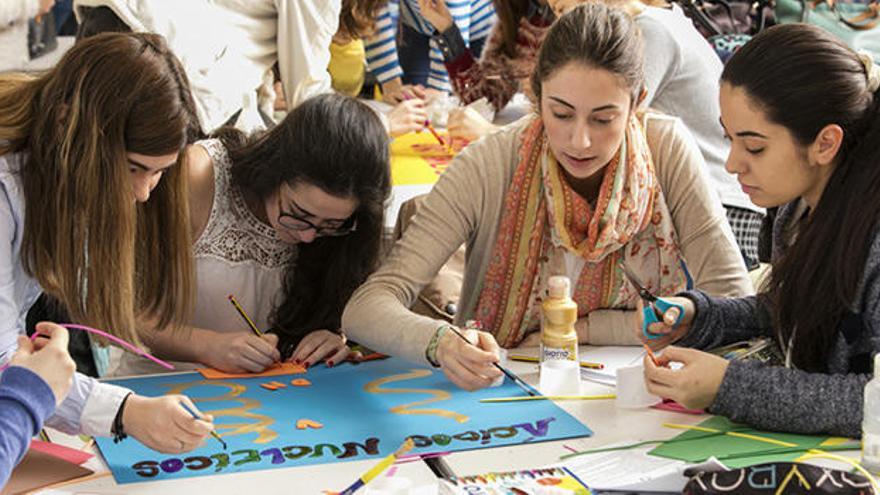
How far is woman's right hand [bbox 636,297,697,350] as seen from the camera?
75.3 inches

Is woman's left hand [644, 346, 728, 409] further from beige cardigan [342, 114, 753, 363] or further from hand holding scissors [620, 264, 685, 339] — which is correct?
beige cardigan [342, 114, 753, 363]

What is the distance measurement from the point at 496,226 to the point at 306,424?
0.66 meters

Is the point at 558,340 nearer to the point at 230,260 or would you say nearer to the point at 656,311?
the point at 656,311

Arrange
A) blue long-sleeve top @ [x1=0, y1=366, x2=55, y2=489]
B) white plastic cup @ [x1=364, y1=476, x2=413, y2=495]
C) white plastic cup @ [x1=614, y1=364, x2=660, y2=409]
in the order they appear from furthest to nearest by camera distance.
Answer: white plastic cup @ [x1=614, y1=364, x2=660, y2=409], white plastic cup @ [x1=364, y1=476, x2=413, y2=495], blue long-sleeve top @ [x1=0, y1=366, x2=55, y2=489]

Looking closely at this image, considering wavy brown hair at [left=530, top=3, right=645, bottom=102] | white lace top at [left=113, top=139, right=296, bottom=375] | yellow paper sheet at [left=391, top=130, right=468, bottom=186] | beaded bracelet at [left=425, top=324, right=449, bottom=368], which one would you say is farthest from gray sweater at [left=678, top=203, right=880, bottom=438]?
yellow paper sheet at [left=391, top=130, right=468, bottom=186]

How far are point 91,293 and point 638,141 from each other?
102cm

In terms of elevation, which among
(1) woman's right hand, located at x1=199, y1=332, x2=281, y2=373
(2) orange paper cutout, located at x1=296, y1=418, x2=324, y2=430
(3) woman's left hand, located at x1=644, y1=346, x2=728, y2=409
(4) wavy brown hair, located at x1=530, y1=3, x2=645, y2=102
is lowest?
(1) woman's right hand, located at x1=199, y1=332, x2=281, y2=373

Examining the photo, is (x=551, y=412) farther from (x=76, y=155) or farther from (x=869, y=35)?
(x=869, y=35)

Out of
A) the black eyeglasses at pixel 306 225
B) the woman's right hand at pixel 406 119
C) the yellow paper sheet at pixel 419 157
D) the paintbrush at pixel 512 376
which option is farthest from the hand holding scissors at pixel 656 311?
the woman's right hand at pixel 406 119

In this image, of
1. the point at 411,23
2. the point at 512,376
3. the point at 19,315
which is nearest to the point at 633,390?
the point at 512,376

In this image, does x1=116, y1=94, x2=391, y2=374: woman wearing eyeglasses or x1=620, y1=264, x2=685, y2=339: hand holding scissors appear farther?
x1=116, y1=94, x2=391, y2=374: woman wearing eyeglasses

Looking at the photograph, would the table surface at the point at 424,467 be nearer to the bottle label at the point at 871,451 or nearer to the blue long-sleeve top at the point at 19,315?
the blue long-sleeve top at the point at 19,315

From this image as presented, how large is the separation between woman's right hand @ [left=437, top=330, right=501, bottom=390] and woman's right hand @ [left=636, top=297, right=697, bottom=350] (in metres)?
0.29

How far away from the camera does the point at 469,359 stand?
1796 mm
